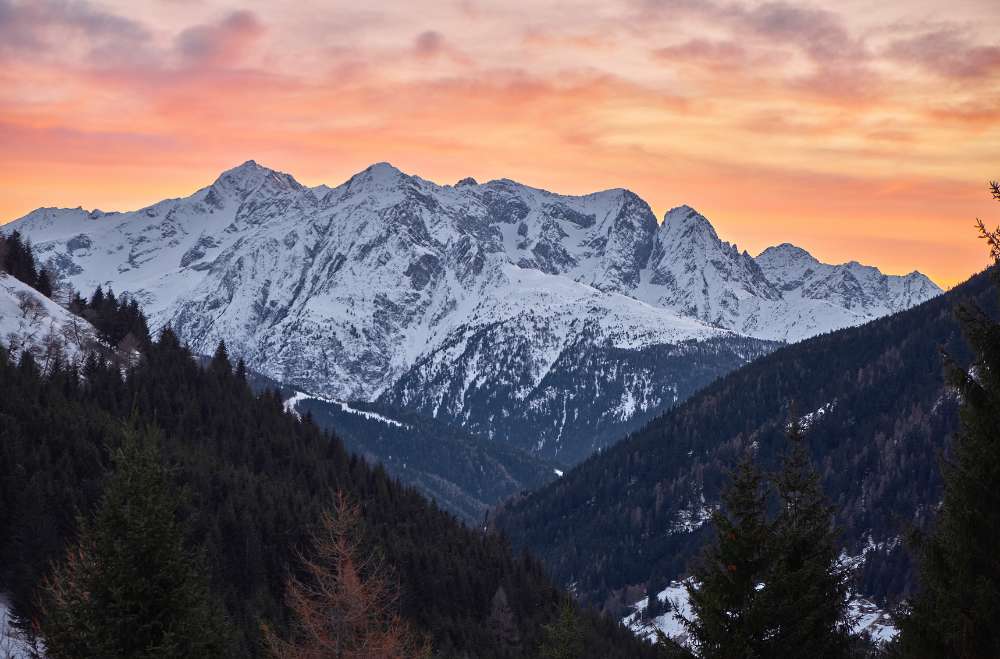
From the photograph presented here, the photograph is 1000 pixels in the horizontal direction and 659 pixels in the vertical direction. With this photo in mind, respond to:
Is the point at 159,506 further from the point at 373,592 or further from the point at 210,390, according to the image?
the point at 210,390

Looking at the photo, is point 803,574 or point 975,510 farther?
point 803,574

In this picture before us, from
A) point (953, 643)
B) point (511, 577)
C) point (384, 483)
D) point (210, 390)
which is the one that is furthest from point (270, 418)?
point (953, 643)

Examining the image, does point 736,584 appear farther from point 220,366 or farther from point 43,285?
point 220,366

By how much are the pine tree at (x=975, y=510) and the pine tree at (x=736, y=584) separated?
6.79m

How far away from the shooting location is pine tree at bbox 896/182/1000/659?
21.3m

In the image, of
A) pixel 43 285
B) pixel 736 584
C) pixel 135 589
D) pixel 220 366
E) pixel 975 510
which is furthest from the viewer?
pixel 220 366

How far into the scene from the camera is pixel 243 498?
14538 cm

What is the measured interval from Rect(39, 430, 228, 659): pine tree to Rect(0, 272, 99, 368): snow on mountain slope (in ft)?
416

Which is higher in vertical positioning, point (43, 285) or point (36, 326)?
point (43, 285)

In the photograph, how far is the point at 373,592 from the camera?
36156mm

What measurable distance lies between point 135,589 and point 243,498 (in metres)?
120

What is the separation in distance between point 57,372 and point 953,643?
14823 centimetres

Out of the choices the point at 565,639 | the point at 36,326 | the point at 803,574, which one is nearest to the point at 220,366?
the point at 36,326

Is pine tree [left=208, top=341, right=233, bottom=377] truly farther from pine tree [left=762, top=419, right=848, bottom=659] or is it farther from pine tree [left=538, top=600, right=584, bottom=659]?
pine tree [left=762, top=419, right=848, bottom=659]
